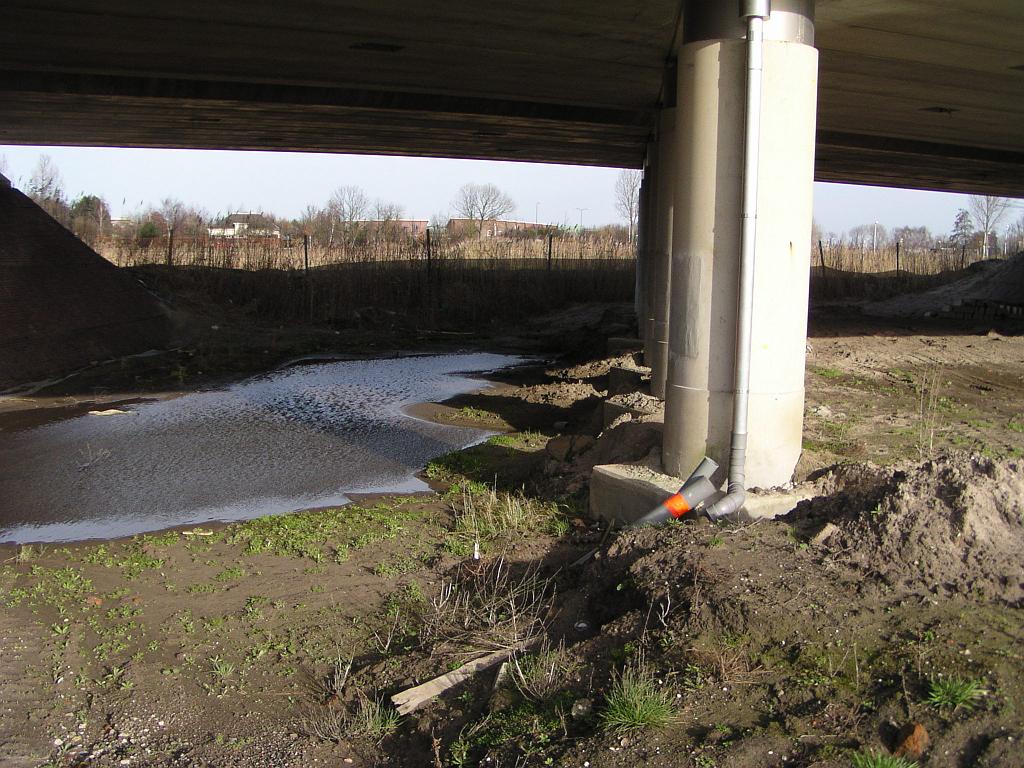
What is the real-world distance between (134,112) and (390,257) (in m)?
15.2

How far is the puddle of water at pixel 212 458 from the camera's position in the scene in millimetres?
9727

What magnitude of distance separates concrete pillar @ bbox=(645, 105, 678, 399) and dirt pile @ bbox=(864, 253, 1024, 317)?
18190 millimetres

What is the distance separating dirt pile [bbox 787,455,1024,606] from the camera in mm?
4922

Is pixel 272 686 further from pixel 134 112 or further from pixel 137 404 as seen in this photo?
pixel 134 112

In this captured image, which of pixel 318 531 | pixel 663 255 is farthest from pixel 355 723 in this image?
pixel 663 255

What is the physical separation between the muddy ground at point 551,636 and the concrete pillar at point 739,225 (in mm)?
703

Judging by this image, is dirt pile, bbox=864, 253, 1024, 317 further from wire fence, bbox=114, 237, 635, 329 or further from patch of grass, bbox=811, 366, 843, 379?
patch of grass, bbox=811, 366, 843, 379

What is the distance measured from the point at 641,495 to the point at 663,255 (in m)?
7.71

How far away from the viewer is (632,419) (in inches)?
413

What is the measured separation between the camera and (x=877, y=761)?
375 cm

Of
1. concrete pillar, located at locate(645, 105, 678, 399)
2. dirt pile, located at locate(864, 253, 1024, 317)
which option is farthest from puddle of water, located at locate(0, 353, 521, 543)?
dirt pile, located at locate(864, 253, 1024, 317)

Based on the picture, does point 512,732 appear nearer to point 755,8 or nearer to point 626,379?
point 755,8

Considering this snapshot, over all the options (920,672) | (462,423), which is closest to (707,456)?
(920,672)

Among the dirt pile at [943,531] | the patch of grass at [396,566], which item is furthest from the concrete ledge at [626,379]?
the dirt pile at [943,531]
